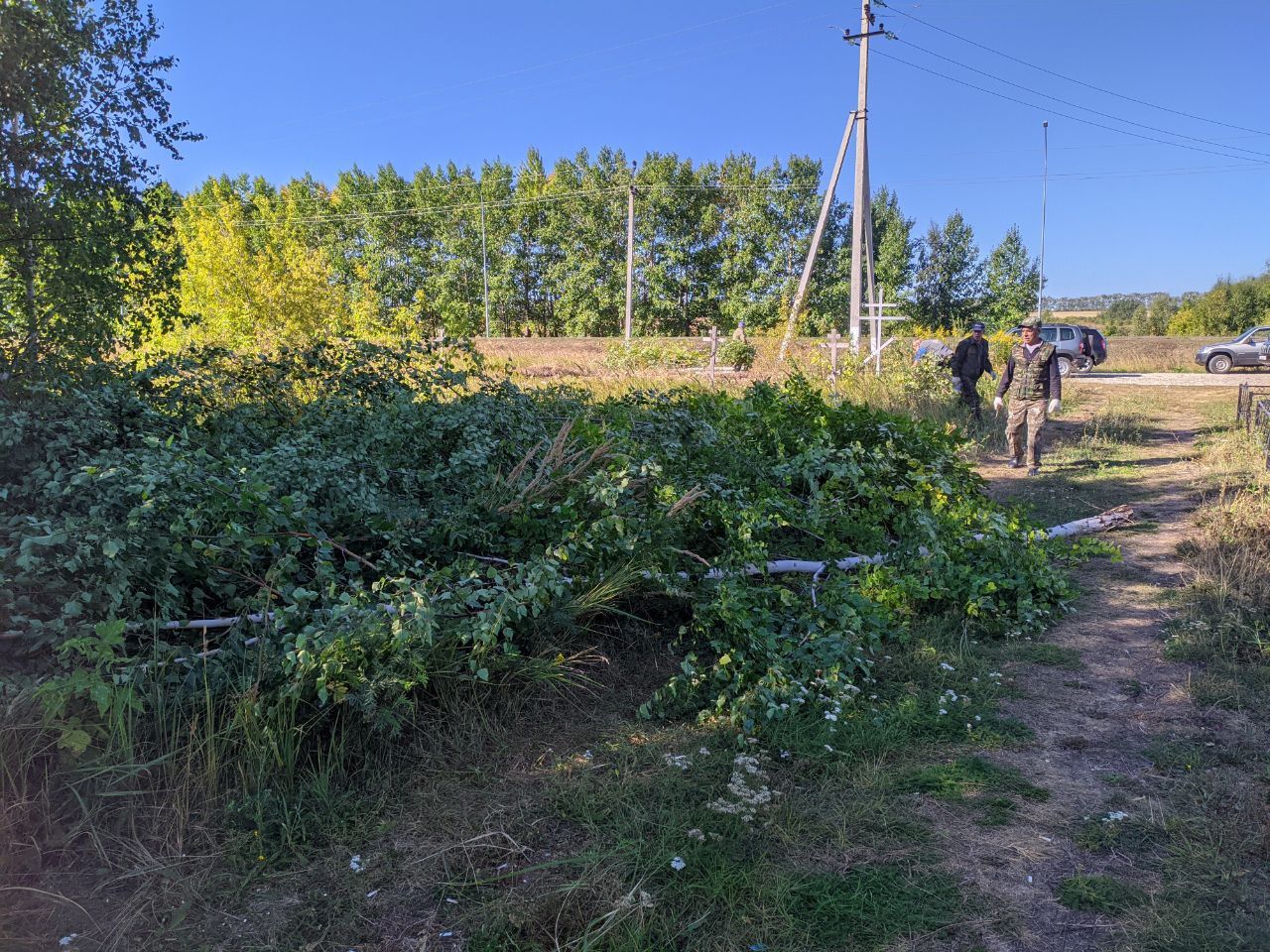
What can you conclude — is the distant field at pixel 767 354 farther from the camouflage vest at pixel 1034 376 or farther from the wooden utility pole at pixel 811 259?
the camouflage vest at pixel 1034 376

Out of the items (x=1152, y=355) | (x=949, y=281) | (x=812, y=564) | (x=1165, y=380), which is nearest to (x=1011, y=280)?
(x=949, y=281)

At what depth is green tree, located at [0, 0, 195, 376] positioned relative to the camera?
4191 millimetres

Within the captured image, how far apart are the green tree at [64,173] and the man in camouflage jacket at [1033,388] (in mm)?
8421

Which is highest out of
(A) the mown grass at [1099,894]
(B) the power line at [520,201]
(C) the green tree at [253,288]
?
(B) the power line at [520,201]

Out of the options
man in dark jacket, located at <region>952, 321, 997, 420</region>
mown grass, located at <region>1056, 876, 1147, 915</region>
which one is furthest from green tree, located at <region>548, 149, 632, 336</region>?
mown grass, located at <region>1056, 876, 1147, 915</region>

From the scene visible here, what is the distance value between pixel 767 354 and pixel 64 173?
1526 centimetres

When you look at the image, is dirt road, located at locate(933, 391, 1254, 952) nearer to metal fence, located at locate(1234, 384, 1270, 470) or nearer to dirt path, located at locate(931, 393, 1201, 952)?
dirt path, located at locate(931, 393, 1201, 952)

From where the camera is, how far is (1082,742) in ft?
11.4

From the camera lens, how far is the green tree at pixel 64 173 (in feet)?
13.8

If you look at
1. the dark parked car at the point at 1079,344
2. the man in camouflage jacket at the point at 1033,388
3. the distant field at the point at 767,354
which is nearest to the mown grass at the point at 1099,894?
the man in camouflage jacket at the point at 1033,388

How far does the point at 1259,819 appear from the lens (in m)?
2.79

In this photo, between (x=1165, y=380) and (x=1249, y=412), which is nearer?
(x=1249, y=412)

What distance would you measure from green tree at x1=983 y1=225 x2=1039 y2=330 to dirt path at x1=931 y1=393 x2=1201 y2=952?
4661 centimetres

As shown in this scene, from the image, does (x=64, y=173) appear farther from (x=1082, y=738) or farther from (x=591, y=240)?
(x=591, y=240)
